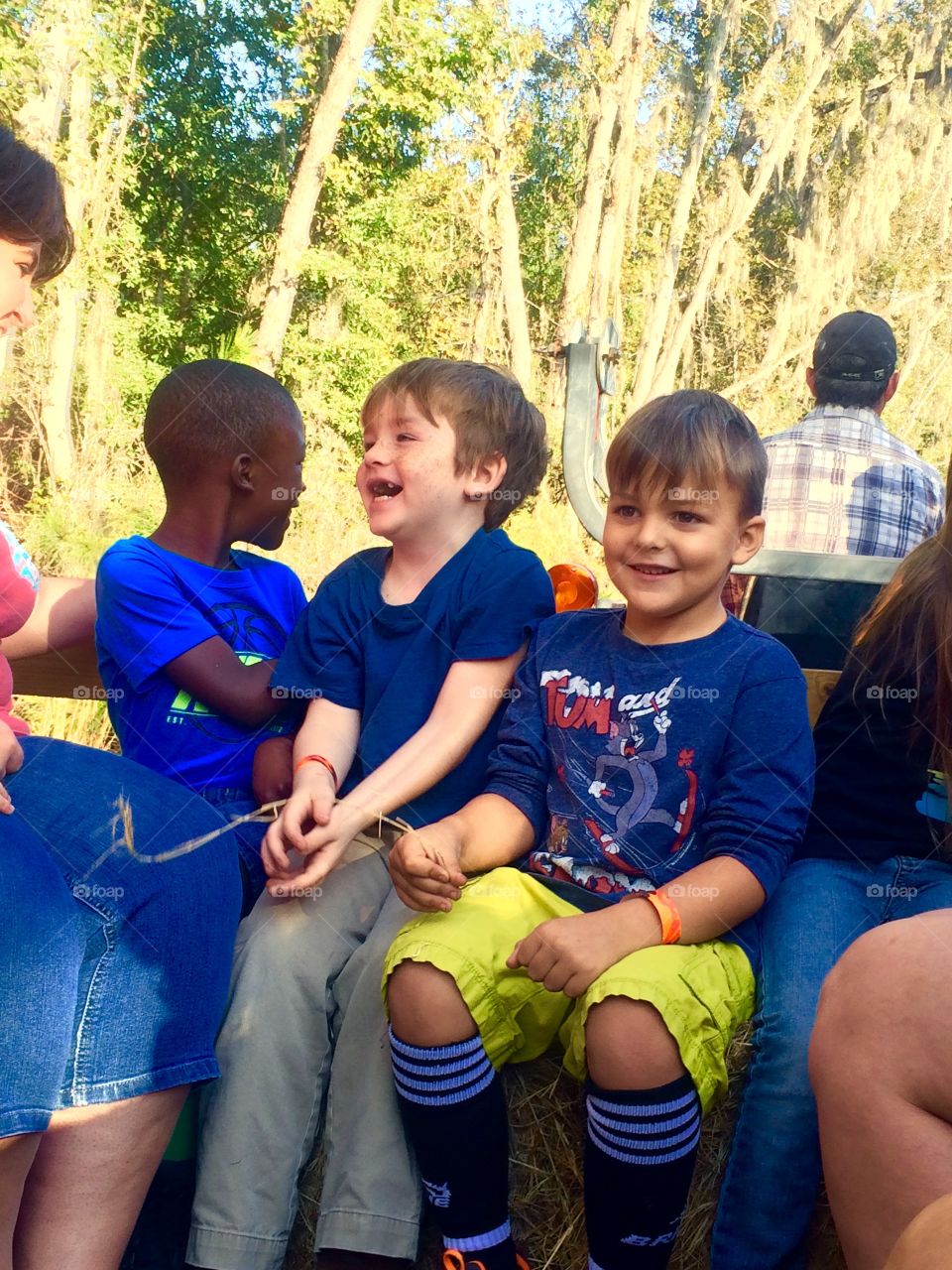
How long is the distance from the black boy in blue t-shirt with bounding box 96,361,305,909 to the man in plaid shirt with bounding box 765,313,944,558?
6.71ft

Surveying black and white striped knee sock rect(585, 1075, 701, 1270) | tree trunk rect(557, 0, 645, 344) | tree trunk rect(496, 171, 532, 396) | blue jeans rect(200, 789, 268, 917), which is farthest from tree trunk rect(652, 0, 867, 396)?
black and white striped knee sock rect(585, 1075, 701, 1270)

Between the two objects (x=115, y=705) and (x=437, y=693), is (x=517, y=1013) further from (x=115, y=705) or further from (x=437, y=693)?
(x=115, y=705)

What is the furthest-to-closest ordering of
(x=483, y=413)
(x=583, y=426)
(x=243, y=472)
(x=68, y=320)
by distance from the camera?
(x=68, y=320) → (x=583, y=426) → (x=243, y=472) → (x=483, y=413)

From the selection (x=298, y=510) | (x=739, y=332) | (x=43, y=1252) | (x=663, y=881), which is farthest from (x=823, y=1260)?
(x=739, y=332)

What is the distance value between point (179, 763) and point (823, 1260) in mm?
1288

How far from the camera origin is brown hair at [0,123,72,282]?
185 cm

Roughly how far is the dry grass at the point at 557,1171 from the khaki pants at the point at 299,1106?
86 mm

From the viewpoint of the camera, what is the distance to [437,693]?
2035 mm

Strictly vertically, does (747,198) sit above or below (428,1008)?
above

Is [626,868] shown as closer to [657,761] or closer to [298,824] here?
[657,761]

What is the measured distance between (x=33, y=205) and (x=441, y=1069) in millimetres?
1484

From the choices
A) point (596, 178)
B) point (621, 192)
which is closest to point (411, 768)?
point (596, 178)

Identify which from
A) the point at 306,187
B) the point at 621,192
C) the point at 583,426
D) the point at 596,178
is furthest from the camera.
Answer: the point at 621,192

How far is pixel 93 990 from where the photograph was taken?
4.58 ft
